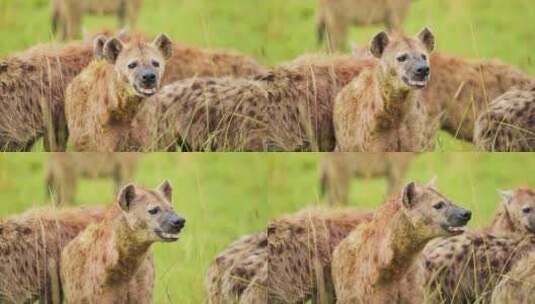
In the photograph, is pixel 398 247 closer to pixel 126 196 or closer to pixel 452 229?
pixel 452 229

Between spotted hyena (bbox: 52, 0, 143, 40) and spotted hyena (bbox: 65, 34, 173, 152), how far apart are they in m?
0.33

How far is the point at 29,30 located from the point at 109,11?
45 cm

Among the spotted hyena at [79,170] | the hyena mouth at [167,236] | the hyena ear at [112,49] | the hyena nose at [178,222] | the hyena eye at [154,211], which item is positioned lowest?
the hyena mouth at [167,236]

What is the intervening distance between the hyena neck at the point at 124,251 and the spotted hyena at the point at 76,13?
1167mm

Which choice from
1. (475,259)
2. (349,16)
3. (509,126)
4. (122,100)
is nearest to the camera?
(122,100)

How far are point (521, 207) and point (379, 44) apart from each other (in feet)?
3.91

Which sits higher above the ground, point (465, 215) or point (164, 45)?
point (164, 45)

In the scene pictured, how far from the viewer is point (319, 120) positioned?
7988 millimetres

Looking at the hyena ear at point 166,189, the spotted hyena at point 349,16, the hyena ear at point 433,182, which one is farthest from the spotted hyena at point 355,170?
the hyena ear at point 166,189

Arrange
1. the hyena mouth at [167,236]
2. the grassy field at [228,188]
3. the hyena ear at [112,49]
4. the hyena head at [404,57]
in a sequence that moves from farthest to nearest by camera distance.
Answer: the grassy field at [228,188] → the hyena ear at [112,49] → the hyena head at [404,57] → the hyena mouth at [167,236]

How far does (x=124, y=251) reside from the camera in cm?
757

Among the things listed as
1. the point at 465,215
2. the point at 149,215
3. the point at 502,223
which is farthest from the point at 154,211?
the point at 502,223

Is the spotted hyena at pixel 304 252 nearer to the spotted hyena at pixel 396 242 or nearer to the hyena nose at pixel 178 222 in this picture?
the spotted hyena at pixel 396 242

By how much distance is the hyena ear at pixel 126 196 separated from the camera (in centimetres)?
761
